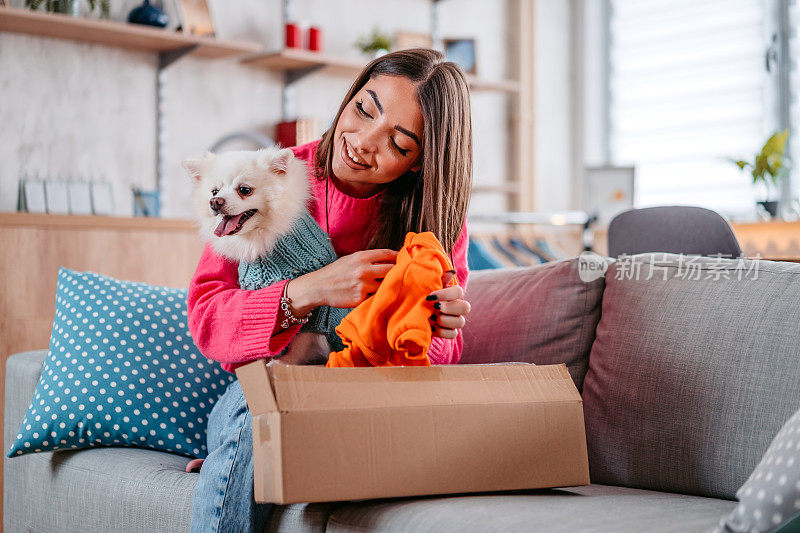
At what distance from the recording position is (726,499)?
4.33 feet

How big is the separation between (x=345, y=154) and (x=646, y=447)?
737 millimetres

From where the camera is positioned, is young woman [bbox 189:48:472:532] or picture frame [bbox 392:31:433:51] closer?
young woman [bbox 189:48:472:532]

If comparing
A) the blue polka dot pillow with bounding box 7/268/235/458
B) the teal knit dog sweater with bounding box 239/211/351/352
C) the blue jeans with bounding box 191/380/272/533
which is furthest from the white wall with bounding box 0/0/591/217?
the blue jeans with bounding box 191/380/272/533

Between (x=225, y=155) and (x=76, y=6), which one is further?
(x=76, y=6)

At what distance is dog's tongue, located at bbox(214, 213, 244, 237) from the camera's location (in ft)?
4.24

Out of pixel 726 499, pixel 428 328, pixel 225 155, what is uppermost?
pixel 225 155

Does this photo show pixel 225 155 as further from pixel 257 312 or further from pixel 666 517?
pixel 666 517

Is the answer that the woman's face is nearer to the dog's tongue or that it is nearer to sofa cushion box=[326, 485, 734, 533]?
the dog's tongue

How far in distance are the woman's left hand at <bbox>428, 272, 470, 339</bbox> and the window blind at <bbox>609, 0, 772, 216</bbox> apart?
333 cm

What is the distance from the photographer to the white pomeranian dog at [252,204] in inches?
51.4

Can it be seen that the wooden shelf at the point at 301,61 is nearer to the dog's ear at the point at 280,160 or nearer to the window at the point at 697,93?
the window at the point at 697,93

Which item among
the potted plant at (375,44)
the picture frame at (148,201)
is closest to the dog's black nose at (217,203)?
the picture frame at (148,201)

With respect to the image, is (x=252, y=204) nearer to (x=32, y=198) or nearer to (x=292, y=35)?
(x=32, y=198)

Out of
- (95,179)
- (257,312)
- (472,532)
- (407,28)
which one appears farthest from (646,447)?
(407,28)
